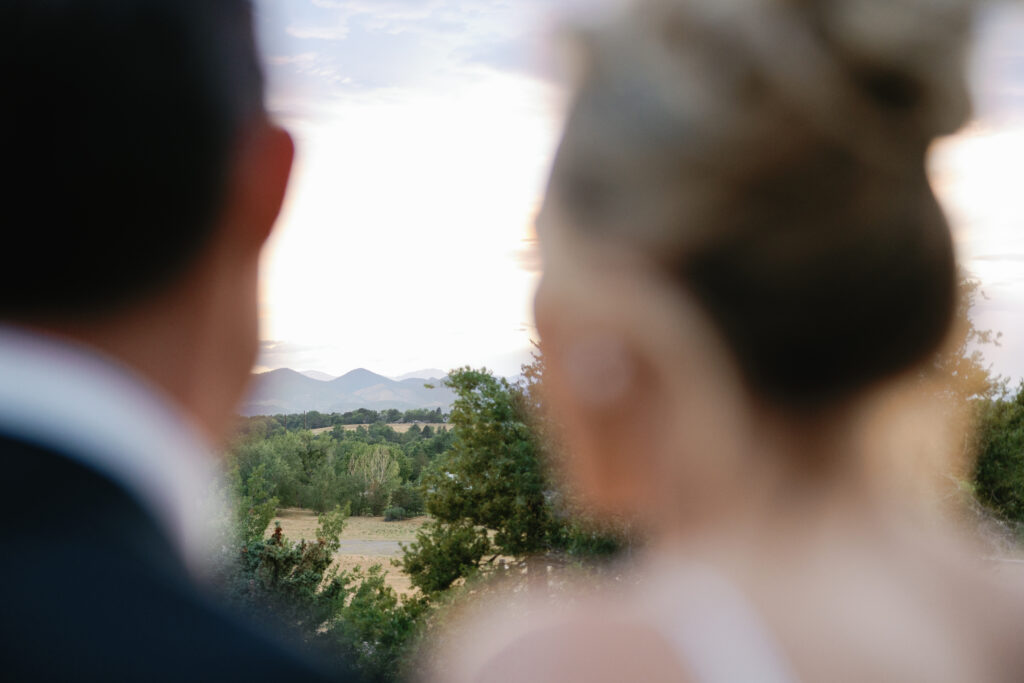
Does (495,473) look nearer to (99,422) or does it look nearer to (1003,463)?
(1003,463)

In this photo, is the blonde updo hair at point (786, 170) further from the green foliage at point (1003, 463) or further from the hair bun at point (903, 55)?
the green foliage at point (1003, 463)

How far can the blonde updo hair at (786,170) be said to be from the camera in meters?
0.49

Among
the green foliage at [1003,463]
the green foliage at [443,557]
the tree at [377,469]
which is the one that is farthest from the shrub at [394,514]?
the green foliage at [1003,463]

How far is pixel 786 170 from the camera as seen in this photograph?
492mm

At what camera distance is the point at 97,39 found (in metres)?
0.50

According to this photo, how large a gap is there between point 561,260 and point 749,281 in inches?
4.9

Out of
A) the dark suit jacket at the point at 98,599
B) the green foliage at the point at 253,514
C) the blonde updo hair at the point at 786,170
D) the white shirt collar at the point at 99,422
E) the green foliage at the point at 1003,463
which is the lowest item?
the dark suit jacket at the point at 98,599

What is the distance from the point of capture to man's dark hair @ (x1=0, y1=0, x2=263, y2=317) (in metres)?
0.47

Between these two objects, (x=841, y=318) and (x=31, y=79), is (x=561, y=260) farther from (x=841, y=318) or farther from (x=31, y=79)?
(x=31, y=79)

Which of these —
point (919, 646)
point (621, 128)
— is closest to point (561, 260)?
point (621, 128)

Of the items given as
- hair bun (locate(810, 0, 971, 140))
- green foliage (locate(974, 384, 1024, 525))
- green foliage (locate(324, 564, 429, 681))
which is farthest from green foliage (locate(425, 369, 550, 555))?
hair bun (locate(810, 0, 971, 140))

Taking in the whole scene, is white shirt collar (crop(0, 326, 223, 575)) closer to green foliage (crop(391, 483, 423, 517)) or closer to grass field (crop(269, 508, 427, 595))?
grass field (crop(269, 508, 427, 595))

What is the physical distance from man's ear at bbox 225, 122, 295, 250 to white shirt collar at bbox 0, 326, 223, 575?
0.52ft

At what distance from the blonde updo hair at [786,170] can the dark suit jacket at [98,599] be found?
32cm
